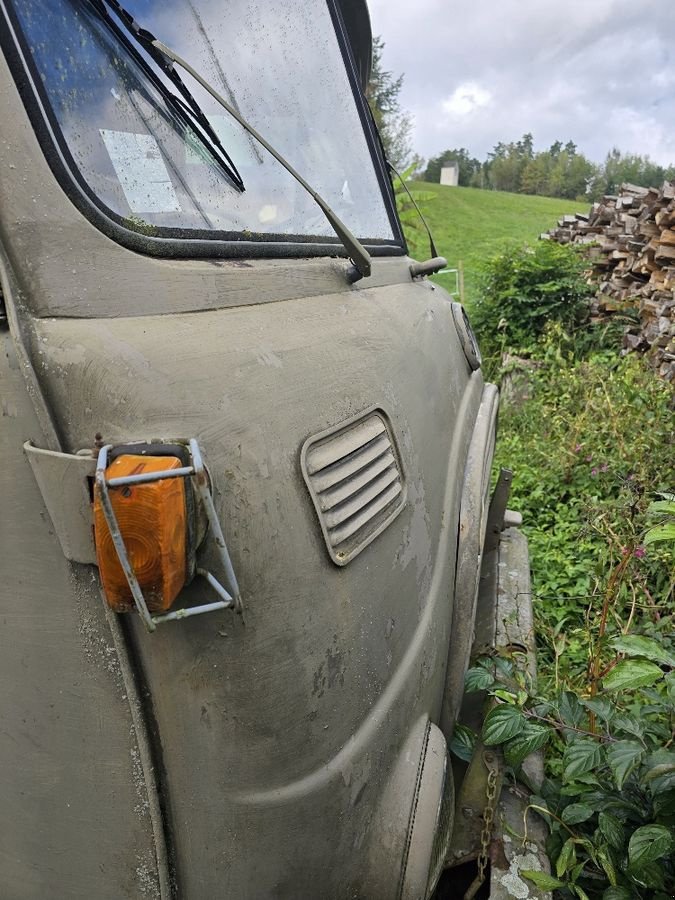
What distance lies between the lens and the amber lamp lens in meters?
0.87

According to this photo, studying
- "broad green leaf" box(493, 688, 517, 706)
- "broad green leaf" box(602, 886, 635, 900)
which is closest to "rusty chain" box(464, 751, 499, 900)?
"broad green leaf" box(493, 688, 517, 706)

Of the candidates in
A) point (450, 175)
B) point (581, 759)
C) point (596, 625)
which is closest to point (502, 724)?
point (581, 759)

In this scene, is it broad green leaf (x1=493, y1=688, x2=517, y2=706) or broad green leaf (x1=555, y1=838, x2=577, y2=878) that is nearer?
broad green leaf (x1=555, y1=838, x2=577, y2=878)

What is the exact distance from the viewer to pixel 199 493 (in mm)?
914

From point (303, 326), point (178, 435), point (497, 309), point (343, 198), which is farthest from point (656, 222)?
point (178, 435)

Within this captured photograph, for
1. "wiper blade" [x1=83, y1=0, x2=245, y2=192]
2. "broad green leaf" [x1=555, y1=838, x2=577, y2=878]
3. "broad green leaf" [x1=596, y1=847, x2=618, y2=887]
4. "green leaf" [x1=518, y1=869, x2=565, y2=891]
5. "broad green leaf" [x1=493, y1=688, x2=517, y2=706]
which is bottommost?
"broad green leaf" [x1=596, y1=847, x2=618, y2=887]

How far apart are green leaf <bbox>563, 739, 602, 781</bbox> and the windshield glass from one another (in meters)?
1.49

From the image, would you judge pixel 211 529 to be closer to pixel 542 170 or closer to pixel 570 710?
pixel 570 710

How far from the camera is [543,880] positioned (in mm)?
Result: 1486

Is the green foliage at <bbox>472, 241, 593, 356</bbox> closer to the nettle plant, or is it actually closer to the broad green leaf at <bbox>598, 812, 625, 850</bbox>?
the nettle plant

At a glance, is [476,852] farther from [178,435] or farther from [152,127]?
[152,127]

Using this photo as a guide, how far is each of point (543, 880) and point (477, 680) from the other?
1.55 feet

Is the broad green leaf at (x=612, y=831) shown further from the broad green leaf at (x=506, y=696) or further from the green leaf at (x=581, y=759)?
the broad green leaf at (x=506, y=696)

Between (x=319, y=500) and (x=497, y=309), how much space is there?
667cm
